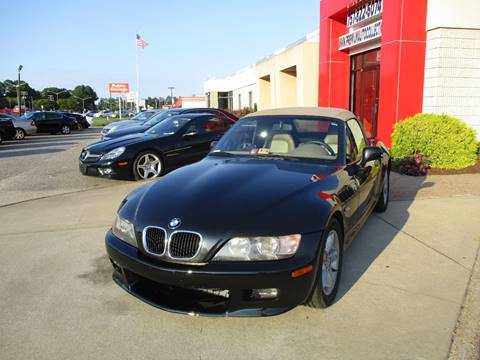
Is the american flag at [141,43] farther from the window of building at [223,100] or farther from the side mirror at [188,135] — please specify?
the side mirror at [188,135]

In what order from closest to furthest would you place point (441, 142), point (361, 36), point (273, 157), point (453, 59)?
point (273, 157)
point (441, 142)
point (453, 59)
point (361, 36)

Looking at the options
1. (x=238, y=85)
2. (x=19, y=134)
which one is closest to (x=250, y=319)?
(x=19, y=134)

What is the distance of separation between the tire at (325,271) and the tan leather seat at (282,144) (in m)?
1.21

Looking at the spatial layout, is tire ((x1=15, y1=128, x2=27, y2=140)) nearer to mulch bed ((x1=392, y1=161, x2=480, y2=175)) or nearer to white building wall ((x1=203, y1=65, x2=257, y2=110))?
white building wall ((x1=203, y1=65, x2=257, y2=110))

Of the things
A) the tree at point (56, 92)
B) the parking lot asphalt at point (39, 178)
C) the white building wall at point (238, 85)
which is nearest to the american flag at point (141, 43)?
the white building wall at point (238, 85)

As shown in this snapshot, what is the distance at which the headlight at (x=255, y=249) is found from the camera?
2.76m

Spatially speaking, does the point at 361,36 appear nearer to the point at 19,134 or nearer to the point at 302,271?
the point at 302,271

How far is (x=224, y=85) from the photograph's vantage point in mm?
50125

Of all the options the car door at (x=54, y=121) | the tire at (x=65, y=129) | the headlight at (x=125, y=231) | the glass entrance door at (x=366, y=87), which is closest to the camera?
the headlight at (x=125, y=231)

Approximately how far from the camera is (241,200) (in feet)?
10.3

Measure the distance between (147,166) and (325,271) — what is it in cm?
632

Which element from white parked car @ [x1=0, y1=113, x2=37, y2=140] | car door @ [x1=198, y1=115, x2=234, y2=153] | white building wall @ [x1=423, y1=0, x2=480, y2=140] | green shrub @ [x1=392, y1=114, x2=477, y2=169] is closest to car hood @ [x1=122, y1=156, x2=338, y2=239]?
car door @ [x1=198, y1=115, x2=234, y2=153]

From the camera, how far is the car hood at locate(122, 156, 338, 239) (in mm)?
A: 2869

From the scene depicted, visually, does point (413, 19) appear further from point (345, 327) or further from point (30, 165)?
point (30, 165)
